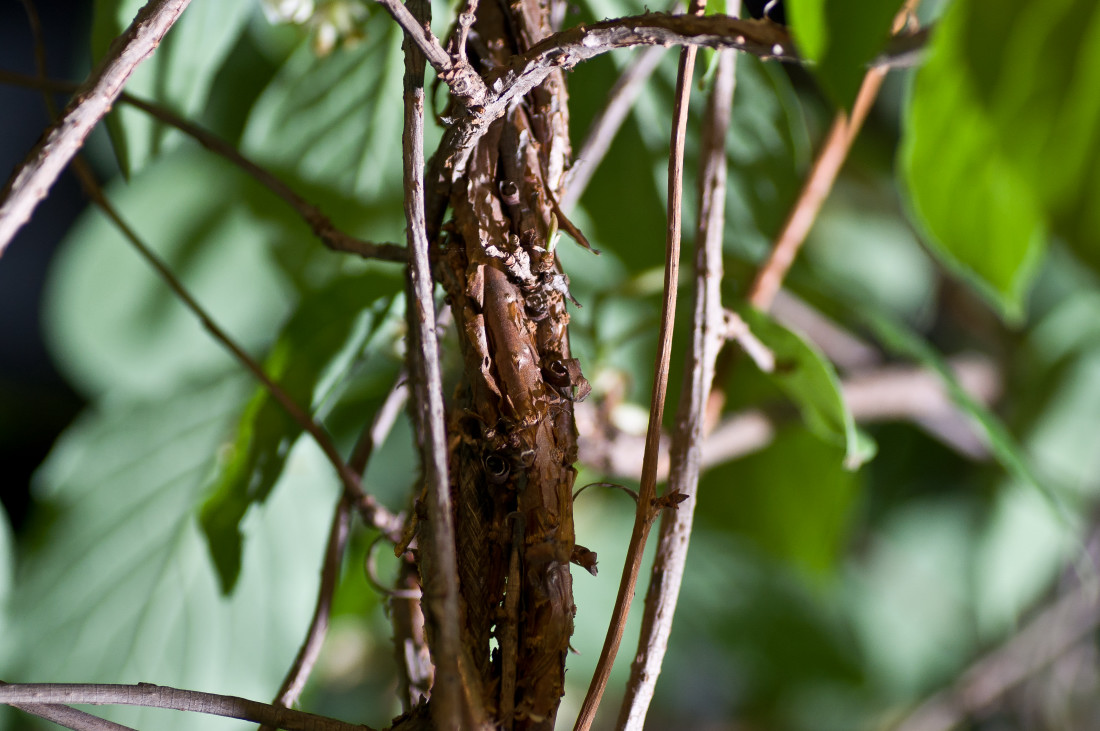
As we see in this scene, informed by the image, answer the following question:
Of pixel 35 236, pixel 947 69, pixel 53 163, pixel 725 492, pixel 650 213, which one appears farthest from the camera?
pixel 35 236

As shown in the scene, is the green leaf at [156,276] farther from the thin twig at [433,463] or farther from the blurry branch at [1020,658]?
the blurry branch at [1020,658]

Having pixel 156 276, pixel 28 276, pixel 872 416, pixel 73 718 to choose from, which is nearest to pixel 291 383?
pixel 73 718

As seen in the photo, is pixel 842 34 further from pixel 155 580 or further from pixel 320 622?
pixel 155 580

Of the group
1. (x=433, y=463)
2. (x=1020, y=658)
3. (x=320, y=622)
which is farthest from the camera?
(x=1020, y=658)

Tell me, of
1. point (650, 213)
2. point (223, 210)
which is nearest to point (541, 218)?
point (650, 213)

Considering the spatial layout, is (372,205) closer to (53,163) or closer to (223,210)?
(223,210)
